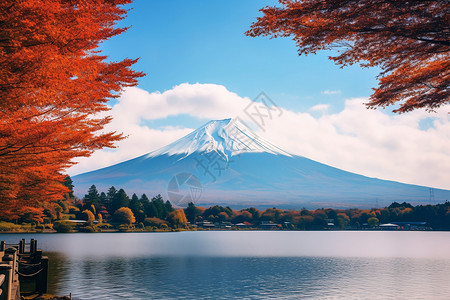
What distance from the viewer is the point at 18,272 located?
20.1m

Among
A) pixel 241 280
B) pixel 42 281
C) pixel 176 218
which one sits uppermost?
pixel 42 281

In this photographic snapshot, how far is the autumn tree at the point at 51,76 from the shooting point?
1142 centimetres

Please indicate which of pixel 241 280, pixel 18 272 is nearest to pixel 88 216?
pixel 241 280

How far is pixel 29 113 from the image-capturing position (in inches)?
659

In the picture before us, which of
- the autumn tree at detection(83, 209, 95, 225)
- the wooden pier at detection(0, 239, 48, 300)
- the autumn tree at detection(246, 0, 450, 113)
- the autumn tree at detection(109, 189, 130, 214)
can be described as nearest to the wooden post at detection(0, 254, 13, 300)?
the wooden pier at detection(0, 239, 48, 300)

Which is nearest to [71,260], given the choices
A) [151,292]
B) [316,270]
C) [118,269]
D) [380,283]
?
[118,269]

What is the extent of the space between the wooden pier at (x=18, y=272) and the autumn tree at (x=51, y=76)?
12.2 feet

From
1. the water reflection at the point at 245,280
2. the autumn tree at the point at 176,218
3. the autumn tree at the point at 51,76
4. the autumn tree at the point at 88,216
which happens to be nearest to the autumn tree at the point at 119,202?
the autumn tree at the point at 88,216

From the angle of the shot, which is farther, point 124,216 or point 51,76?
point 124,216

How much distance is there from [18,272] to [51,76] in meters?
11.9

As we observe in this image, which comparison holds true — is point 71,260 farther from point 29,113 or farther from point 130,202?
point 130,202

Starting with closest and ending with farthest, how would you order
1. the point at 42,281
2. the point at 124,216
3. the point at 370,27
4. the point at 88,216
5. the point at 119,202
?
the point at 370,27 → the point at 42,281 → the point at 88,216 → the point at 124,216 → the point at 119,202

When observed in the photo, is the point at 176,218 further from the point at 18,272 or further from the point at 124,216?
the point at 18,272

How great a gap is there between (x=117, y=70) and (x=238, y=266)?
30.3 meters
